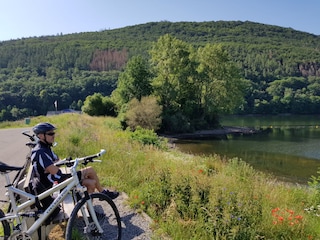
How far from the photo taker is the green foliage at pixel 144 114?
44.0 metres

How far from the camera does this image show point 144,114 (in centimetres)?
4506

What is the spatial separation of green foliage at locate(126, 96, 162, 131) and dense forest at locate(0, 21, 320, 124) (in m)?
21.0

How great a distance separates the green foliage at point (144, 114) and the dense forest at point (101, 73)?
68.9 ft

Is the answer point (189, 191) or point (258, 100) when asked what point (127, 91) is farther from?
point (258, 100)

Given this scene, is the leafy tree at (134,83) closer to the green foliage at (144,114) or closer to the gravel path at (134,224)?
the green foliage at (144,114)

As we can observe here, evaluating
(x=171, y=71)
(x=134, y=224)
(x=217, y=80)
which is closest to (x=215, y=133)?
(x=217, y=80)

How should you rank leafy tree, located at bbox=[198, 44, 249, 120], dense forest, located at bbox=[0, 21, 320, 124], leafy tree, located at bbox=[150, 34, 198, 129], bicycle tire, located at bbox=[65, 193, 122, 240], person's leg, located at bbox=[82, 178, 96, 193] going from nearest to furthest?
bicycle tire, located at bbox=[65, 193, 122, 240] → person's leg, located at bbox=[82, 178, 96, 193] → leafy tree, located at bbox=[150, 34, 198, 129] → leafy tree, located at bbox=[198, 44, 249, 120] → dense forest, located at bbox=[0, 21, 320, 124]

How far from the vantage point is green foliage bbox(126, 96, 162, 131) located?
43969mm

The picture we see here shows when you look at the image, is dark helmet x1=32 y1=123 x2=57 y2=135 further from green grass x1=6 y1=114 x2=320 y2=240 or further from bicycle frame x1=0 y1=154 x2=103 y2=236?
green grass x1=6 y1=114 x2=320 y2=240

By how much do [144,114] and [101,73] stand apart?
108262 mm

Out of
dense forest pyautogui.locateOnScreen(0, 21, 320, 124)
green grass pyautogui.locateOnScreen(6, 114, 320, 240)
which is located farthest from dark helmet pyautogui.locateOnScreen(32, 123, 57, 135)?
dense forest pyautogui.locateOnScreen(0, 21, 320, 124)

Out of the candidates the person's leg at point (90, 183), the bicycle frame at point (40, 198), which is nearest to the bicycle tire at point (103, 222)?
the bicycle frame at point (40, 198)

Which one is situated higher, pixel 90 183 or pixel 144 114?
pixel 90 183

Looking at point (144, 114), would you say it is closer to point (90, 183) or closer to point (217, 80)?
point (217, 80)
